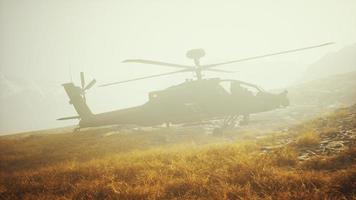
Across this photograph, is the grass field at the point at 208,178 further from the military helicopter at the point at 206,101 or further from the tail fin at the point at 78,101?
the tail fin at the point at 78,101

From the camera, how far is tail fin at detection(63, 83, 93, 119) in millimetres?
17250

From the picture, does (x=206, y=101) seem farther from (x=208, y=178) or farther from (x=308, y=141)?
(x=208, y=178)

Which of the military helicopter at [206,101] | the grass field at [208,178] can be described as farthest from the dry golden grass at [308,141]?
the military helicopter at [206,101]

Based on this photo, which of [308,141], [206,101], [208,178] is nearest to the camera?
[208,178]

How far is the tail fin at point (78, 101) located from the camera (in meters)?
17.2

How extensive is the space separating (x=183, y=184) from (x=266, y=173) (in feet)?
5.60

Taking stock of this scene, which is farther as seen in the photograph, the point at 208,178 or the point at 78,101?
the point at 78,101

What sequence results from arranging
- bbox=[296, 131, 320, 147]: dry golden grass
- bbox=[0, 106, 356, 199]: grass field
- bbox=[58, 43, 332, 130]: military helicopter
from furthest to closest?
bbox=[58, 43, 332, 130]: military helicopter < bbox=[296, 131, 320, 147]: dry golden grass < bbox=[0, 106, 356, 199]: grass field

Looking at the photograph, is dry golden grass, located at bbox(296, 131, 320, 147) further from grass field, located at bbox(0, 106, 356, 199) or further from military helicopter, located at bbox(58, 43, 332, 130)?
military helicopter, located at bbox(58, 43, 332, 130)

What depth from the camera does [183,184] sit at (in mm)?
5039

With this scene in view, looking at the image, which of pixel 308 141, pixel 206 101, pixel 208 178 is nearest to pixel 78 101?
pixel 206 101

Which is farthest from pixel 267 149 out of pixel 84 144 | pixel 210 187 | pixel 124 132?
pixel 124 132

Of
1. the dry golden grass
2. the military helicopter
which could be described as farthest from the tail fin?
the dry golden grass

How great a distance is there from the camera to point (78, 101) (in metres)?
17.5
